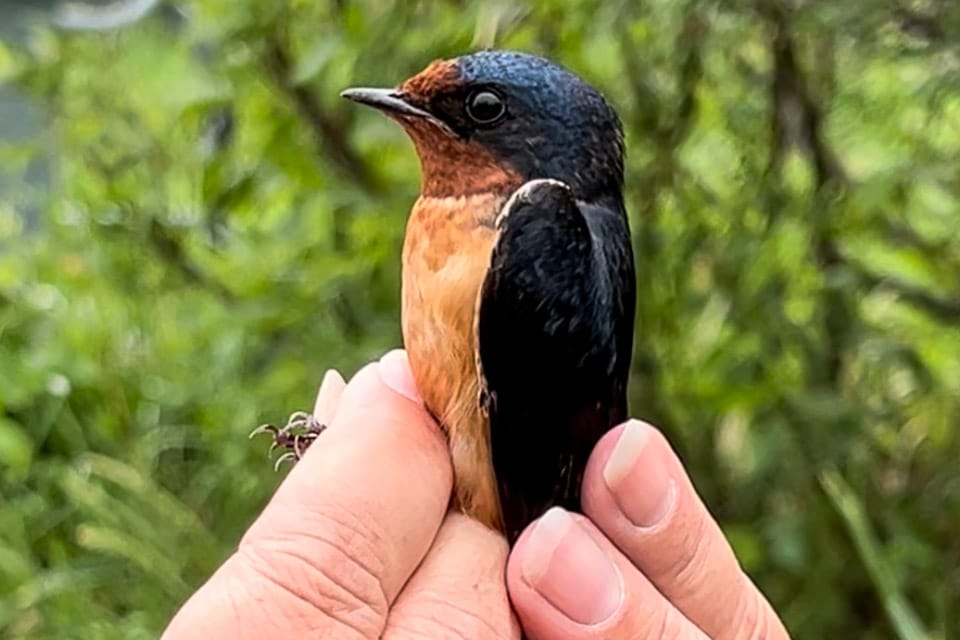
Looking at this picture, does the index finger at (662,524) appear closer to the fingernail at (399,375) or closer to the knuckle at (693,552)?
the knuckle at (693,552)

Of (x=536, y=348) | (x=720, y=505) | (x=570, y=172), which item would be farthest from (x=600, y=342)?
(x=720, y=505)

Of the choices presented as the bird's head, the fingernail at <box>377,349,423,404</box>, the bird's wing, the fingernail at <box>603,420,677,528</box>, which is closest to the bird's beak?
the bird's head

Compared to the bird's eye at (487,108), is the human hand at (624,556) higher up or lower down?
lower down

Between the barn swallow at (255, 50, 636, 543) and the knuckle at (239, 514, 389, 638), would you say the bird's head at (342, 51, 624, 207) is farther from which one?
the knuckle at (239, 514, 389, 638)

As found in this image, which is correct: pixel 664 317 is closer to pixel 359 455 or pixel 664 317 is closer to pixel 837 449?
pixel 837 449

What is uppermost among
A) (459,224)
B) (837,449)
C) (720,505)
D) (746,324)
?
(459,224)

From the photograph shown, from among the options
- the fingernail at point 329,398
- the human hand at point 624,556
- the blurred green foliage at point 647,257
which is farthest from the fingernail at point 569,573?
the blurred green foliage at point 647,257
